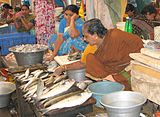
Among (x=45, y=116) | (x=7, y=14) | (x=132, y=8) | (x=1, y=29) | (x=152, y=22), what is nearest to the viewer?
(x=45, y=116)

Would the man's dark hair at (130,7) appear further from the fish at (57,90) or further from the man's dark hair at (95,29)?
the fish at (57,90)

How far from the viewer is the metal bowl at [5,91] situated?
3957 mm

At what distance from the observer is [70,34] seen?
4676mm

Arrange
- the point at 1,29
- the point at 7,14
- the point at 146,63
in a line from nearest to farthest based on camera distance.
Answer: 1. the point at 146,63
2. the point at 1,29
3. the point at 7,14

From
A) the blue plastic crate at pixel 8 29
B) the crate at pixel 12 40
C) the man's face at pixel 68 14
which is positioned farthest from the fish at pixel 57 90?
the blue plastic crate at pixel 8 29

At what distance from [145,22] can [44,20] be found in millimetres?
2756

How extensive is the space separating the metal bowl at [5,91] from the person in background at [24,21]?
13.2 ft

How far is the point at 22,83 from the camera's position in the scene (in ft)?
10.7

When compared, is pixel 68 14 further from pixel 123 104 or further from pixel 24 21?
pixel 24 21

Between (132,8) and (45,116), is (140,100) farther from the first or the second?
(132,8)

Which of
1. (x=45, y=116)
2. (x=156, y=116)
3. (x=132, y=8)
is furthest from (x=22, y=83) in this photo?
(x=132, y=8)

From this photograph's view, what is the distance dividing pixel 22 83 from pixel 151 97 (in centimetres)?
148

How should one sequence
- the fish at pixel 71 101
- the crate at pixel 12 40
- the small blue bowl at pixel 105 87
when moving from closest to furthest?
the fish at pixel 71 101, the small blue bowl at pixel 105 87, the crate at pixel 12 40

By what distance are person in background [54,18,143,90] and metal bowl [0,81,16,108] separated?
0.89 meters
